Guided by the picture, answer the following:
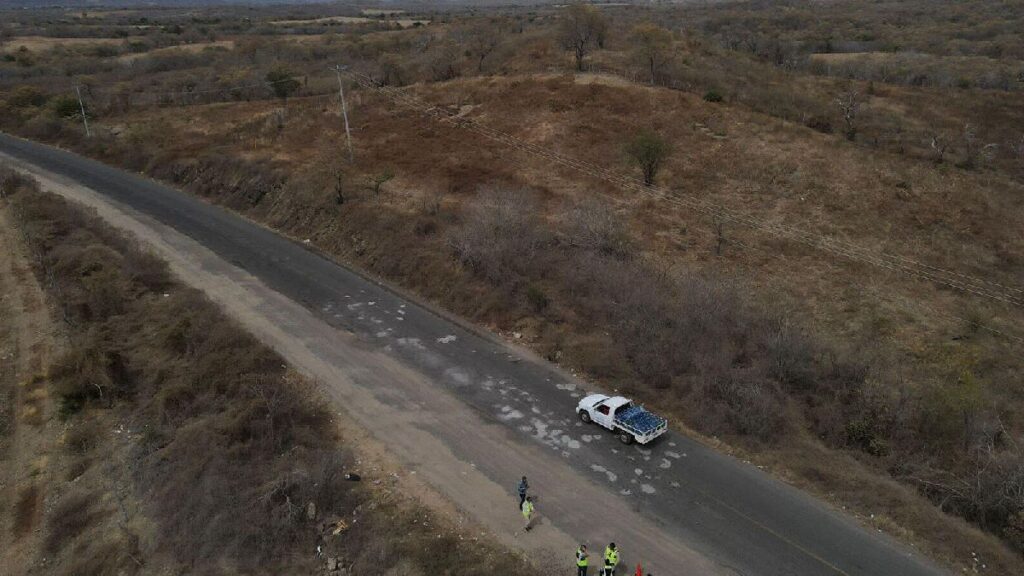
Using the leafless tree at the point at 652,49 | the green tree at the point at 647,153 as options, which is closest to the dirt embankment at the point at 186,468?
the green tree at the point at 647,153

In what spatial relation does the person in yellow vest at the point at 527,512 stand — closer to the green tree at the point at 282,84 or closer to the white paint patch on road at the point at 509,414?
the white paint patch on road at the point at 509,414

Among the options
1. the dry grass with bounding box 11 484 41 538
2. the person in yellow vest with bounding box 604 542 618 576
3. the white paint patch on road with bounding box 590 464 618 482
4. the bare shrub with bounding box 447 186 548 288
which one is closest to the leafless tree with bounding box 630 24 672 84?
the bare shrub with bounding box 447 186 548 288

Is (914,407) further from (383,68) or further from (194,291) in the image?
(383,68)

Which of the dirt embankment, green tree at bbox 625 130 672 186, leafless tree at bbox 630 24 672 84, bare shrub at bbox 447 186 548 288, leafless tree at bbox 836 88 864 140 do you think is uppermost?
leafless tree at bbox 630 24 672 84

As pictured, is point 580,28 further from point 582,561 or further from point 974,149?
point 582,561

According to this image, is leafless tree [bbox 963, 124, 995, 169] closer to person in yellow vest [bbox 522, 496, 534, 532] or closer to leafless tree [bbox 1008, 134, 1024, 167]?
leafless tree [bbox 1008, 134, 1024, 167]
